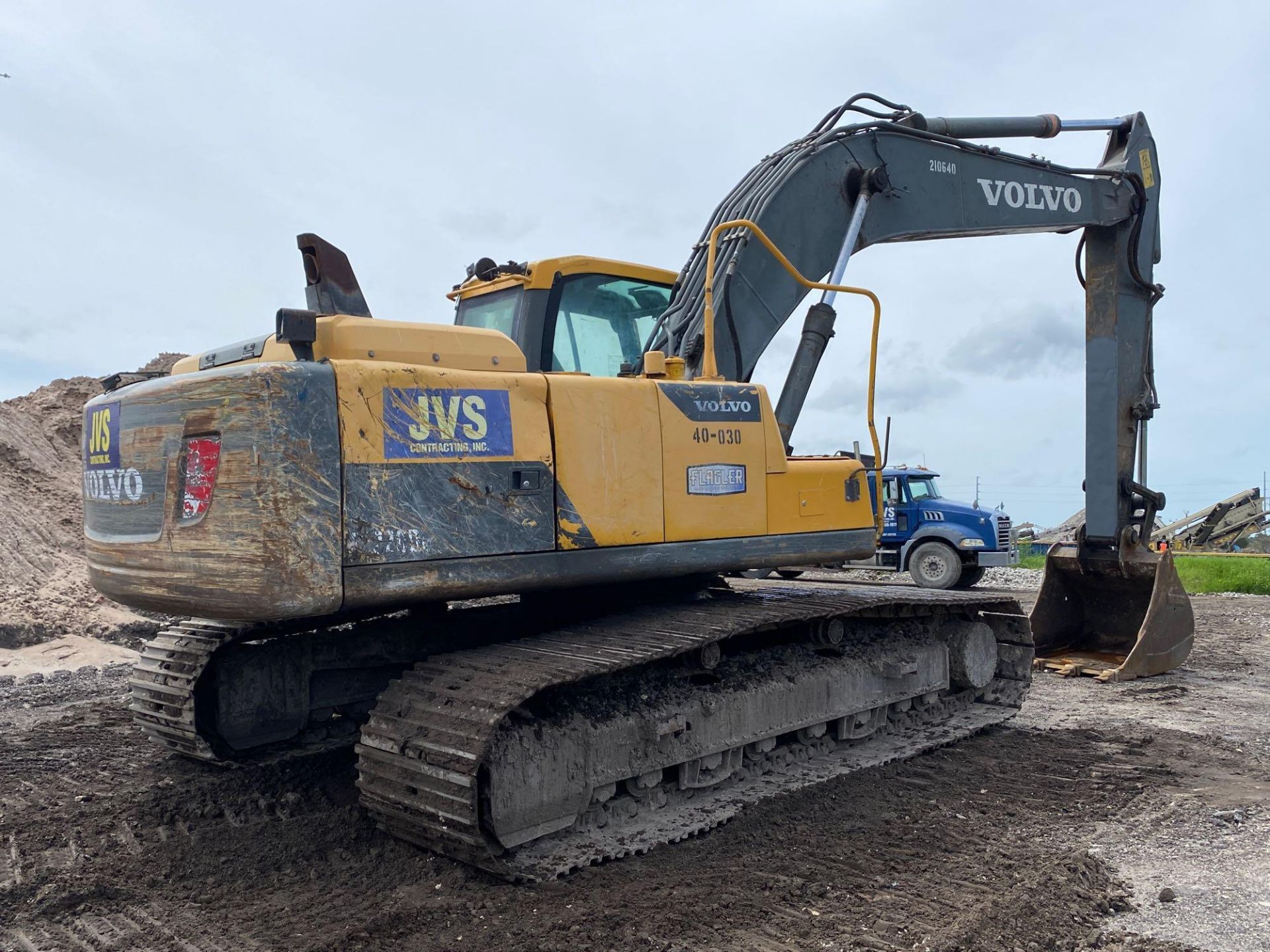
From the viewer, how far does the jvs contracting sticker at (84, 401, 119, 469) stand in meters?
4.21

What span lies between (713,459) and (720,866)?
70.4 inches

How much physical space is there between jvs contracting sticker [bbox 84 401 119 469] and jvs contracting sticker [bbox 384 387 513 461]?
124 cm

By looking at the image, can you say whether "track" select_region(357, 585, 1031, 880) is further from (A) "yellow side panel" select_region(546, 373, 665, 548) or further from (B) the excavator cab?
(B) the excavator cab

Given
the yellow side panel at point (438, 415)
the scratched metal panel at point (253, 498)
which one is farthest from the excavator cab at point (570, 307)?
the scratched metal panel at point (253, 498)

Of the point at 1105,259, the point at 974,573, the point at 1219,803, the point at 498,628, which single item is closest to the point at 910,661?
the point at 1219,803

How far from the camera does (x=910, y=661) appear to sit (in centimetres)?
607

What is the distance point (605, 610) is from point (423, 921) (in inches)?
82.0

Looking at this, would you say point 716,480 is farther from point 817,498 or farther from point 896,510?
point 896,510

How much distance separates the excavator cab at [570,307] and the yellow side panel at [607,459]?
2.41 ft

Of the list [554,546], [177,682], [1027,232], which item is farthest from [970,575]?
[177,682]

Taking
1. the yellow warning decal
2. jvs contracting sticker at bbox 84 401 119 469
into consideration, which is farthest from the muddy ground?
the yellow warning decal

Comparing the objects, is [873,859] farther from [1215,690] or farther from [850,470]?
[1215,690]

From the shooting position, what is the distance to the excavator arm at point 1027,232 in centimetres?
580

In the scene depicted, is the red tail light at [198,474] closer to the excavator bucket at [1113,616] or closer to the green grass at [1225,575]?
the excavator bucket at [1113,616]
